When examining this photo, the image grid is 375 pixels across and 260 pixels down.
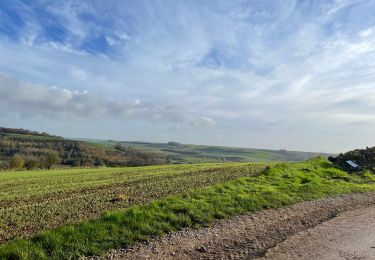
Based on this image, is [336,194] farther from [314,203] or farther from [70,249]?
[70,249]

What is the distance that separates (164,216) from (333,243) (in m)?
5.03

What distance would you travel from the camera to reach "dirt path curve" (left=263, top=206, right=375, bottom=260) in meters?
8.21

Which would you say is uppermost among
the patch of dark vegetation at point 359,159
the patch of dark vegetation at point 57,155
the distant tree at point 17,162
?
the patch of dark vegetation at point 359,159

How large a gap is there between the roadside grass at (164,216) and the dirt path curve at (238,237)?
19.0 inches

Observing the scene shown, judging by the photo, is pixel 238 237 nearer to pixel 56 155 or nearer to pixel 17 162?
pixel 17 162

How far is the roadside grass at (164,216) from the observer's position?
8.65m

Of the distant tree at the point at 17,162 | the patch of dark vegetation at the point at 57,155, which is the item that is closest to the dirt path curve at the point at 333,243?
the patch of dark vegetation at the point at 57,155

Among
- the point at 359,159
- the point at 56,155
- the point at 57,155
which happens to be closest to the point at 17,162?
the point at 56,155

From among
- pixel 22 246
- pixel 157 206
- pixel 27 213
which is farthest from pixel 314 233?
pixel 27 213

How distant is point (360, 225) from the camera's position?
11109 millimetres

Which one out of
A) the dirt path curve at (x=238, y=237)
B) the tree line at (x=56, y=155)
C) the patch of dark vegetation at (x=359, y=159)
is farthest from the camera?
the tree line at (x=56, y=155)

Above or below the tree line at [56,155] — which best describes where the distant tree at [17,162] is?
below

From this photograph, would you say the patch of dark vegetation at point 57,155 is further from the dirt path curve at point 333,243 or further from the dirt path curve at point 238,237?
the dirt path curve at point 333,243

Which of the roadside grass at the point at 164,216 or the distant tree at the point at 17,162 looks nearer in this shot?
the roadside grass at the point at 164,216
